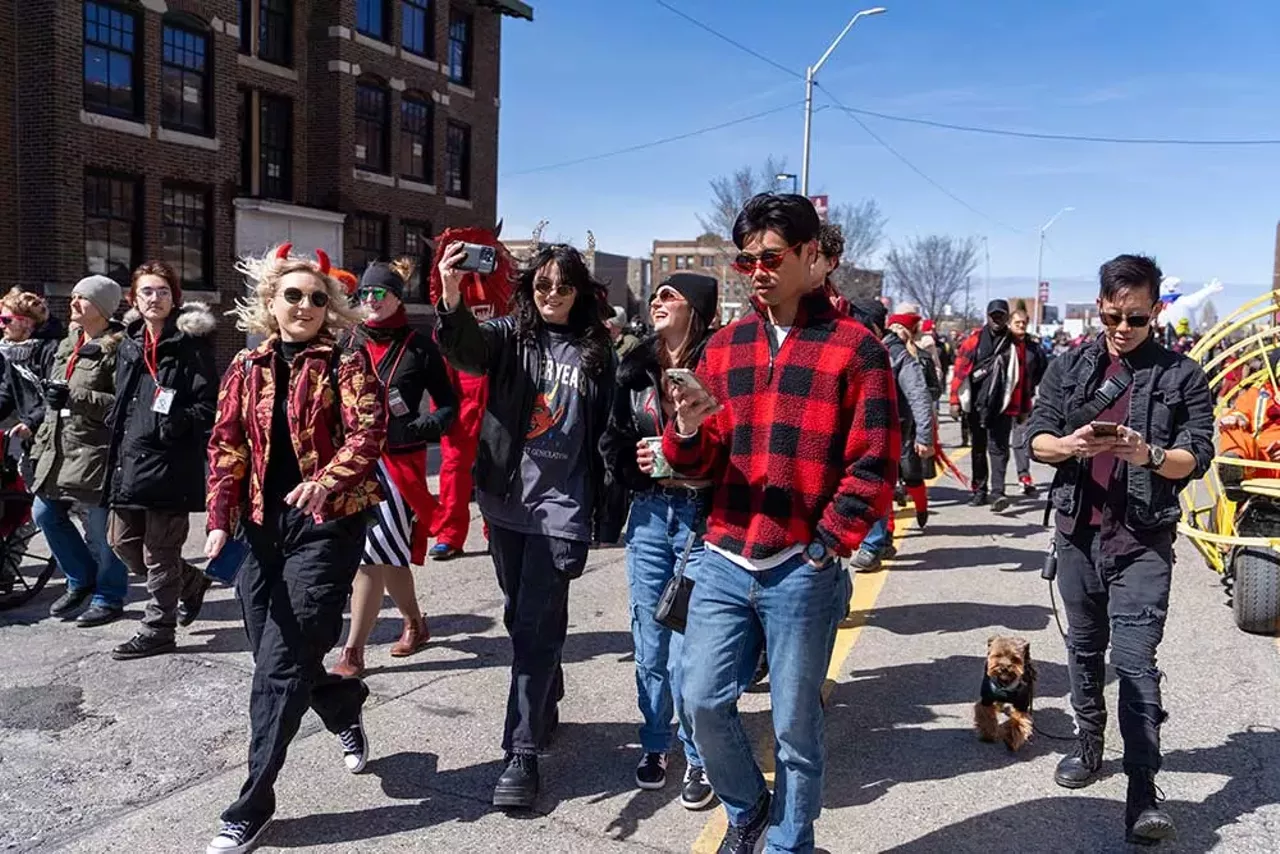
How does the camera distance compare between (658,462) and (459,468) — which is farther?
(459,468)

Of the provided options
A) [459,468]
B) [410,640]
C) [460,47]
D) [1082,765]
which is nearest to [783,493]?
[1082,765]

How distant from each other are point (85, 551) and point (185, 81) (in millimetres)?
15068

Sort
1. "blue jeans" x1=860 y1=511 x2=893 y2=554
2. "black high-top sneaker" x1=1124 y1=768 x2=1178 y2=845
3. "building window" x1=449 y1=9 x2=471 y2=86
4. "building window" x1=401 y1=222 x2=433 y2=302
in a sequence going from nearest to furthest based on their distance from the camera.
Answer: "black high-top sneaker" x1=1124 y1=768 x2=1178 y2=845
"blue jeans" x1=860 y1=511 x2=893 y2=554
"building window" x1=401 y1=222 x2=433 y2=302
"building window" x1=449 y1=9 x2=471 y2=86

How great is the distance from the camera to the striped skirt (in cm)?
488

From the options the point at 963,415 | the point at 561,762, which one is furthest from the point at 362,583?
the point at 963,415

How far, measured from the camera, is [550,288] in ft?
12.5

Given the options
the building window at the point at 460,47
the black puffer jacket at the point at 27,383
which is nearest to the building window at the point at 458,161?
the building window at the point at 460,47

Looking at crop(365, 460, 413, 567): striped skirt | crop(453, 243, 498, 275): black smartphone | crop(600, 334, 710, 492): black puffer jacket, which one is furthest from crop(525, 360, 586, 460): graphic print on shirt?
crop(365, 460, 413, 567): striped skirt

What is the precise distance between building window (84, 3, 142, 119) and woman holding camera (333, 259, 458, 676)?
14264 mm

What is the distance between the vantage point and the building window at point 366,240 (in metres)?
23.1

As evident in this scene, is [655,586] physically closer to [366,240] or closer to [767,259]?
[767,259]

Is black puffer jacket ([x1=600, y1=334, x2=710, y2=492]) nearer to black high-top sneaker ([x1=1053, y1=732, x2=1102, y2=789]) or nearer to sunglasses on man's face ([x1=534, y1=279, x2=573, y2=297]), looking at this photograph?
sunglasses on man's face ([x1=534, y1=279, x2=573, y2=297])

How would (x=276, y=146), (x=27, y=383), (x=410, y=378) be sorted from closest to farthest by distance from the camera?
(x=410, y=378), (x=27, y=383), (x=276, y=146)

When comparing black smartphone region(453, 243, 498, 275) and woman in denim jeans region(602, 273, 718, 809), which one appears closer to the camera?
black smartphone region(453, 243, 498, 275)
